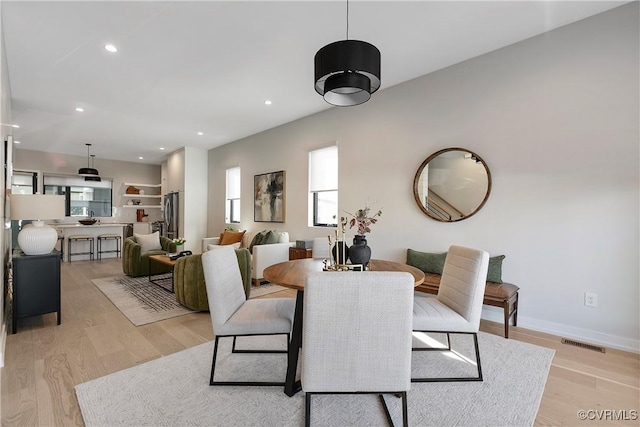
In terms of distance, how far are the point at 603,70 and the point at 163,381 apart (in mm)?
4278

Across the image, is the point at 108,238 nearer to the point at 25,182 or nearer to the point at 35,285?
the point at 25,182

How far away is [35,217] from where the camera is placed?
3.04 m

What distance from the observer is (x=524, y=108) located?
9.79ft

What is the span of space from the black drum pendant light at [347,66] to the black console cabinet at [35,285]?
3130mm

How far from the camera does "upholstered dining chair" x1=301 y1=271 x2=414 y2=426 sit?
52.4 inches

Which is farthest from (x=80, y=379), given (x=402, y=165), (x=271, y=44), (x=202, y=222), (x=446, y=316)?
(x=202, y=222)

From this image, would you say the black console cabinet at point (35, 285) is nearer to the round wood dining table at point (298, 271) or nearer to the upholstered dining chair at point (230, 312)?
the upholstered dining chair at point (230, 312)

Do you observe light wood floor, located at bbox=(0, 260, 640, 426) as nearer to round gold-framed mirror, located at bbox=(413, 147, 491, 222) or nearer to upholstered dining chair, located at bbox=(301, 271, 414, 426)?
upholstered dining chair, located at bbox=(301, 271, 414, 426)

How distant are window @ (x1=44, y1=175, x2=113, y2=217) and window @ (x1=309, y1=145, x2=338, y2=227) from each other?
7273mm

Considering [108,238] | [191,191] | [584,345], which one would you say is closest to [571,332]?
[584,345]

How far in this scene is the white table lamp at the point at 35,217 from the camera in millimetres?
2943

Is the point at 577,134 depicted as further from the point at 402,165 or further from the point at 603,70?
the point at 402,165

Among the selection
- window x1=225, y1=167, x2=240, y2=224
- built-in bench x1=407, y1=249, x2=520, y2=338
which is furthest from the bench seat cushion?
window x1=225, y1=167, x2=240, y2=224

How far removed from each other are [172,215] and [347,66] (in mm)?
7490
